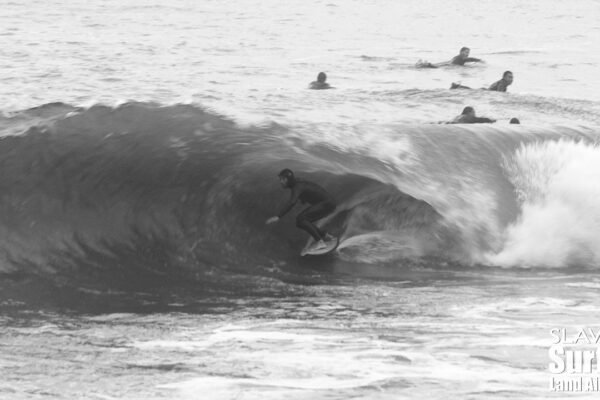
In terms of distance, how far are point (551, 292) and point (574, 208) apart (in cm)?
326

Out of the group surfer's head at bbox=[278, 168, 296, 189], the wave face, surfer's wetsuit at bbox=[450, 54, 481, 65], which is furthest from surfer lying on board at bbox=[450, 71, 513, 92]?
surfer's head at bbox=[278, 168, 296, 189]

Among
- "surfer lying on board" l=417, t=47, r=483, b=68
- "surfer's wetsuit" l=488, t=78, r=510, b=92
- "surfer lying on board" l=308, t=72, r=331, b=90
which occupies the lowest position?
"surfer's wetsuit" l=488, t=78, r=510, b=92

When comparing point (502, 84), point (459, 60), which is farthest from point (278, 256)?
point (459, 60)

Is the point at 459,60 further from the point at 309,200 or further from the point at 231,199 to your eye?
the point at 309,200

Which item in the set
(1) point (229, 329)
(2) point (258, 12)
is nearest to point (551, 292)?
(1) point (229, 329)

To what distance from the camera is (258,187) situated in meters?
14.3

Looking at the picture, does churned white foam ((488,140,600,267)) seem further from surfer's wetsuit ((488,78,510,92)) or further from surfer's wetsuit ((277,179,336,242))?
surfer's wetsuit ((488,78,510,92))

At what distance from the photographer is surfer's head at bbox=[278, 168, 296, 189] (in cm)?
1317

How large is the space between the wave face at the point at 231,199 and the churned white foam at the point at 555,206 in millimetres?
26

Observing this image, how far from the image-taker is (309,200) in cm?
1334

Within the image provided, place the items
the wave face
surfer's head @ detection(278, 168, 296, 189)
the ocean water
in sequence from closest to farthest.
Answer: the ocean water < surfer's head @ detection(278, 168, 296, 189) < the wave face

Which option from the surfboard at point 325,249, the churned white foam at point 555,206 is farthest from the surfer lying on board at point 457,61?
the surfboard at point 325,249

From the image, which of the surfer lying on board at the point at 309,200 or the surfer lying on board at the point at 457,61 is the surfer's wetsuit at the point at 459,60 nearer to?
the surfer lying on board at the point at 457,61

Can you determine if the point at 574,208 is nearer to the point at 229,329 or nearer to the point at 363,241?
the point at 363,241
